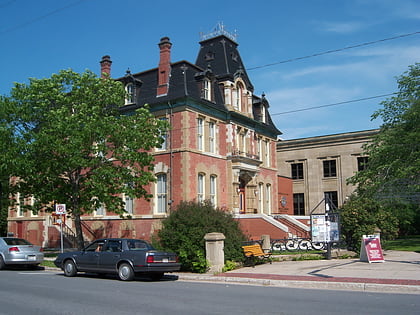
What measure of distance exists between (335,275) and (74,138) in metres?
13.8

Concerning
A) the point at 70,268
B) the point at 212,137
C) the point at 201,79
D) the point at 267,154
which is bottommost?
the point at 70,268

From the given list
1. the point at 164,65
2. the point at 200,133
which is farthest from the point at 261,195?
the point at 164,65

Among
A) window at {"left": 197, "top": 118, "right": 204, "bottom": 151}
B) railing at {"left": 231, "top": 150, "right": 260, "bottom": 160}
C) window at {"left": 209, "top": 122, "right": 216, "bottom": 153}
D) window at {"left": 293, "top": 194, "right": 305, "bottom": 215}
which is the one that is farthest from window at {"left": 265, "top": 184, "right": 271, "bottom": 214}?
window at {"left": 293, "top": 194, "right": 305, "bottom": 215}

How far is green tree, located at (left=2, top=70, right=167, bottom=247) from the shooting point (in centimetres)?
2234

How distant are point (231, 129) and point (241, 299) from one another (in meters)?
22.8

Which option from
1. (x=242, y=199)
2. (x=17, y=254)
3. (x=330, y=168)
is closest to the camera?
(x=17, y=254)

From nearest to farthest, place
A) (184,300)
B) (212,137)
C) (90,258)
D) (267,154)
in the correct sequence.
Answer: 1. (184,300)
2. (90,258)
3. (212,137)
4. (267,154)

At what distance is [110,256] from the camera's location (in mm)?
15383

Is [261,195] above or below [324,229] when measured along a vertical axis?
above

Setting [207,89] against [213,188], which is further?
[207,89]

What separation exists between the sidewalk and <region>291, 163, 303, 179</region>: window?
29.7 metres

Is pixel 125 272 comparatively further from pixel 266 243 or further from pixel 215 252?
pixel 266 243

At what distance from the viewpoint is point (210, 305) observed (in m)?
9.88

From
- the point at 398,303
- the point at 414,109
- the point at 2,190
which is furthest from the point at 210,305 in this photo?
the point at 414,109
